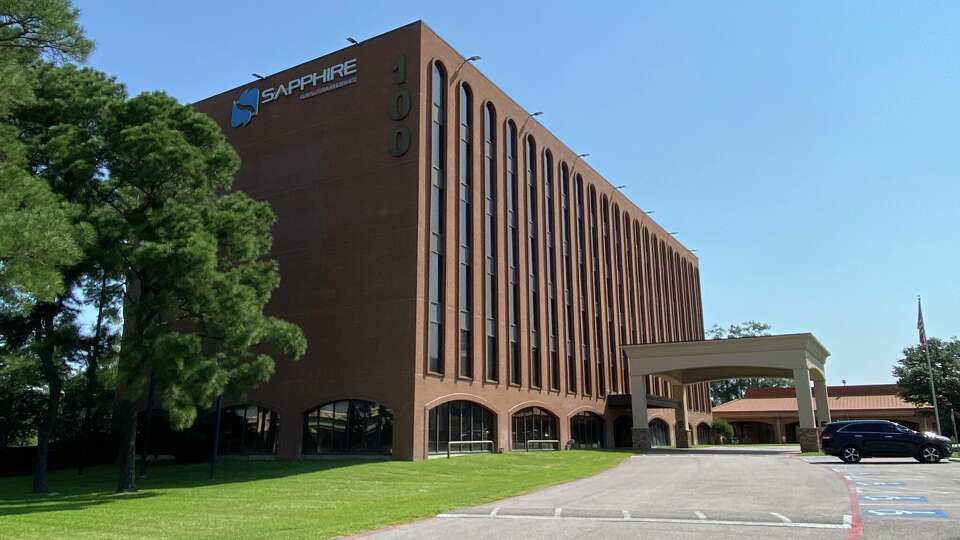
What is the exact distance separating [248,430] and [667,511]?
25601 millimetres

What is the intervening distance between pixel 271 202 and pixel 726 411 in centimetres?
5804

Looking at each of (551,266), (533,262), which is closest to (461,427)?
(533,262)

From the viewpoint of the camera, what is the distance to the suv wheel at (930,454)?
94.7ft

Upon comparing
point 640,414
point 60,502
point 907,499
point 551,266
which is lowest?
point 60,502

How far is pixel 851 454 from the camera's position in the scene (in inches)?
1195

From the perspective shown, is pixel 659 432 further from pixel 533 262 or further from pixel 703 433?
pixel 533 262

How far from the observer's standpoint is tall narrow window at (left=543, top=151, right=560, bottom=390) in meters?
44.2

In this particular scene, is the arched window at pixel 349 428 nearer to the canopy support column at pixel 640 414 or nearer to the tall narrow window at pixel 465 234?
the tall narrow window at pixel 465 234

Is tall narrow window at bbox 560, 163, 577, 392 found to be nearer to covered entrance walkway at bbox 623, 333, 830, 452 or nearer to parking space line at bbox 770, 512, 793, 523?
covered entrance walkway at bbox 623, 333, 830, 452

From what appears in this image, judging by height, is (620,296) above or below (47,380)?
above

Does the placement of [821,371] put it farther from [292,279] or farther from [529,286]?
[292,279]

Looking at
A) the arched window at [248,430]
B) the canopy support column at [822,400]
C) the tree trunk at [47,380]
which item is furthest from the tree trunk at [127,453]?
the canopy support column at [822,400]

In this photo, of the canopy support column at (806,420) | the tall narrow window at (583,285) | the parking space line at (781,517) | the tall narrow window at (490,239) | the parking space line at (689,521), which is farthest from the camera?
the tall narrow window at (583,285)

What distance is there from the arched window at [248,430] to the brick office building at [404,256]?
0.32 ft
